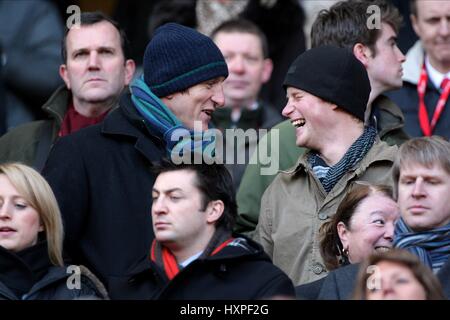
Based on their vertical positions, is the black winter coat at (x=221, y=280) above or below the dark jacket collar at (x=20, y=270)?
below

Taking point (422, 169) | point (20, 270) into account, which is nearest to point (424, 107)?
point (422, 169)

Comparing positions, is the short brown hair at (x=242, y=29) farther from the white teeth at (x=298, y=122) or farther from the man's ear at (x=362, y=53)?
the white teeth at (x=298, y=122)

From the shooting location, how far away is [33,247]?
701cm

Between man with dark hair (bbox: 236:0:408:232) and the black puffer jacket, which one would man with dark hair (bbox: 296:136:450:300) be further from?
man with dark hair (bbox: 236:0:408:232)

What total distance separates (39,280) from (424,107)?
3.33 m

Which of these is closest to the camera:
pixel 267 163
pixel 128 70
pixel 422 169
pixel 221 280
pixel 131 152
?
pixel 221 280

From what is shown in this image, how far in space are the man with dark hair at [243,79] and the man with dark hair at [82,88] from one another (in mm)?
1310

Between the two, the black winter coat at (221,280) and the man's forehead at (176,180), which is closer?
the black winter coat at (221,280)

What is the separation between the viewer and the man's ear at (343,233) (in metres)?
7.14

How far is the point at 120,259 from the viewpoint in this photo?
23.9 feet

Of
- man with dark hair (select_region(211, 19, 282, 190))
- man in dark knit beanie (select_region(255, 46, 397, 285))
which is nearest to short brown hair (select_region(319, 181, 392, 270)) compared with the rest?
man in dark knit beanie (select_region(255, 46, 397, 285))

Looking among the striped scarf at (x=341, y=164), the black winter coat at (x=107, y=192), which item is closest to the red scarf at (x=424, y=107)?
the striped scarf at (x=341, y=164)

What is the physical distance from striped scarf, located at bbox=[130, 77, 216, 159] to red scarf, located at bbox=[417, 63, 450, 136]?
6.95 ft

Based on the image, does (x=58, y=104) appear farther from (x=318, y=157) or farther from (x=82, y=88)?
(x=318, y=157)
